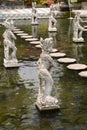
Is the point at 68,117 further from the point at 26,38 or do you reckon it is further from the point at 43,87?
the point at 26,38

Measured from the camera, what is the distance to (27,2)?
5525 cm

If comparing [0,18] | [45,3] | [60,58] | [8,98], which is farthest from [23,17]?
[8,98]

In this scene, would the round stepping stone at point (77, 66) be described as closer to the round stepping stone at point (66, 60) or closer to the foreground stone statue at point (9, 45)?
the round stepping stone at point (66, 60)

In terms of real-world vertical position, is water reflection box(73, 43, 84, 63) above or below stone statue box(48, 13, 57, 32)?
below

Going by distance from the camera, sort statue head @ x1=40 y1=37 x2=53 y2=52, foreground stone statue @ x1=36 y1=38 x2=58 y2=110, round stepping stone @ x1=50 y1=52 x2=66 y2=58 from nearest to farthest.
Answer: statue head @ x1=40 y1=37 x2=53 y2=52
foreground stone statue @ x1=36 y1=38 x2=58 y2=110
round stepping stone @ x1=50 y1=52 x2=66 y2=58

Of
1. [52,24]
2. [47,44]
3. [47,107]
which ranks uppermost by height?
[47,44]

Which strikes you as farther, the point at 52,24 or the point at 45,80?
the point at 52,24

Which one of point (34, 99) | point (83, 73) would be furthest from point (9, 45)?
point (34, 99)

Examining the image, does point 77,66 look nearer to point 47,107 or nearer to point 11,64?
point 11,64

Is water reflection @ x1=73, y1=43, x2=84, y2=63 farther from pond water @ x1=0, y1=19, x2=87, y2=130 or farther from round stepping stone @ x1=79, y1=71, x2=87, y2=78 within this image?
round stepping stone @ x1=79, y1=71, x2=87, y2=78

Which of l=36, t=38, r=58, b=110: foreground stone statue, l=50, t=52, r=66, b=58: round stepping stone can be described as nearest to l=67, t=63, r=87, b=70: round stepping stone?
l=50, t=52, r=66, b=58: round stepping stone

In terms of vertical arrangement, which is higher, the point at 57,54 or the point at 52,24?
the point at 52,24

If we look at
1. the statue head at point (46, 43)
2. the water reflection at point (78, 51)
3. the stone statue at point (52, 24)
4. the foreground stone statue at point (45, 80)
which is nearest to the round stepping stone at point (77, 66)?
the water reflection at point (78, 51)

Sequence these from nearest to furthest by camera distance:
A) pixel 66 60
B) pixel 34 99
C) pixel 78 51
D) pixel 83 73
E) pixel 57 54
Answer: pixel 34 99 → pixel 83 73 → pixel 66 60 → pixel 57 54 → pixel 78 51
